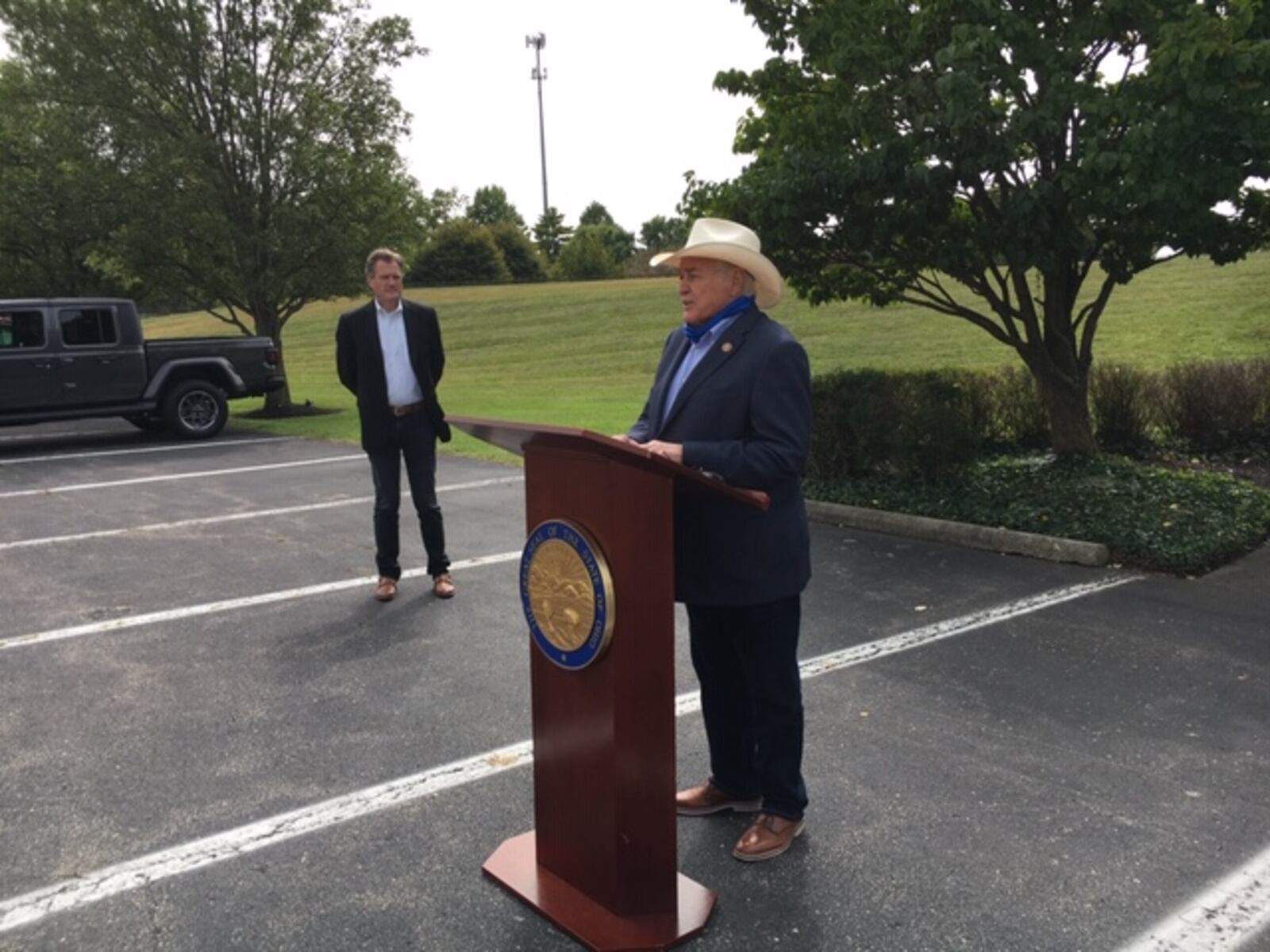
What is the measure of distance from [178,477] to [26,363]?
408 cm

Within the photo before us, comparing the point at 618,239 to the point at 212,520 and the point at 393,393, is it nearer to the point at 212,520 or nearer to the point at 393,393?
the point at 212,520

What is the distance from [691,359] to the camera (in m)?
2.92

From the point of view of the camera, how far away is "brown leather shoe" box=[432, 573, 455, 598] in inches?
227

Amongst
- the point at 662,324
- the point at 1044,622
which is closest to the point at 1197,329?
the point at 662,324

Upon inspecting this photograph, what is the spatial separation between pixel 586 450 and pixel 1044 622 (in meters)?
3.46

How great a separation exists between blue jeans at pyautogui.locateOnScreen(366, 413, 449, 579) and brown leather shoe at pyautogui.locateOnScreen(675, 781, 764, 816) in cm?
293

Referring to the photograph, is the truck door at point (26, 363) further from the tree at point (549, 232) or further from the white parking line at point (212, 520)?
the tree at point (549, 232)

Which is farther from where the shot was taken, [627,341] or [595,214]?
[595,214]

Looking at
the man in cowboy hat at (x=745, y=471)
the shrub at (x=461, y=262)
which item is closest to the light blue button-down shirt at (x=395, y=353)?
the man in cowboy hat at (x=745, y=471)

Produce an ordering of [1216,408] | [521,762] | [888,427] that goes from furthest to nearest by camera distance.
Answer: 1. [1216,408]
2. [888,427]
3. [521,762]

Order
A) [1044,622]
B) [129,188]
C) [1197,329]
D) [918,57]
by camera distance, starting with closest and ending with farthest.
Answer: [1044,622] → [918,57] → [129,188] → [1197,329]

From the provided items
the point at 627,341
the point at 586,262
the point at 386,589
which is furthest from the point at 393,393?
the point at 586,262

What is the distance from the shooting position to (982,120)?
20.2ft

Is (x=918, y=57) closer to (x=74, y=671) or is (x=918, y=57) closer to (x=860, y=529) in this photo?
Result: (x=860, y=529)
